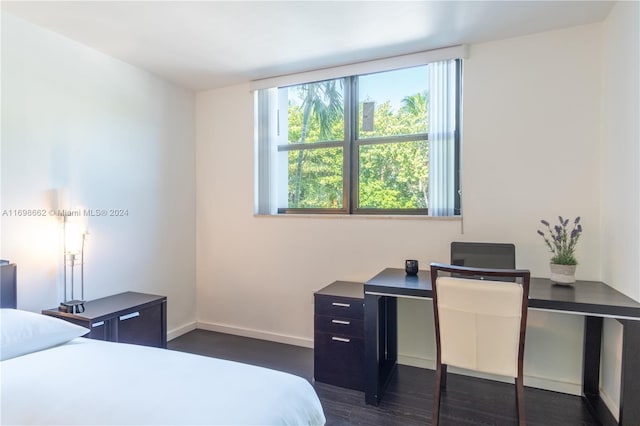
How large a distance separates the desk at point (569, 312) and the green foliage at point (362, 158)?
2.39 feet

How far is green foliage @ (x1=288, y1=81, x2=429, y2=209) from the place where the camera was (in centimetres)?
297

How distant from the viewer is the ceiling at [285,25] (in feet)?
7.13

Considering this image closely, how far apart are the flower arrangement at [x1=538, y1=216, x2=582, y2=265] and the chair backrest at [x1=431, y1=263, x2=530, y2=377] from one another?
726 millimetres

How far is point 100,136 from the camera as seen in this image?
2.82 metres

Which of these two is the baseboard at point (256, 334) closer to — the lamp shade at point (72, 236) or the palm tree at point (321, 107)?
the palm tree at point (321, 107)

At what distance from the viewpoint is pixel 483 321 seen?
184 cm

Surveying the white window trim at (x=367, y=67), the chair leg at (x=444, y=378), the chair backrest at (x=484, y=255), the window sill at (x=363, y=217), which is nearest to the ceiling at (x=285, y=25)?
the white window trim at (x=367, y=67)

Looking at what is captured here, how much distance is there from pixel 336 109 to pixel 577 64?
187cm

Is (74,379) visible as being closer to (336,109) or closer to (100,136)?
(100,136)

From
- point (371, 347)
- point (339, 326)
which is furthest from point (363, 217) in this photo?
point (371, 347)

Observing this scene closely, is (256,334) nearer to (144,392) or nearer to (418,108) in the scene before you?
(144,392)

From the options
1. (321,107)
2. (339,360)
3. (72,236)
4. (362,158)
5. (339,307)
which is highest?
(321,107)

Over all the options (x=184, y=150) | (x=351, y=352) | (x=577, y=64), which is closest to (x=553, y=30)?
(x=577, y=64)

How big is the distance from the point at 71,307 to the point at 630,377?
3.31 meters
